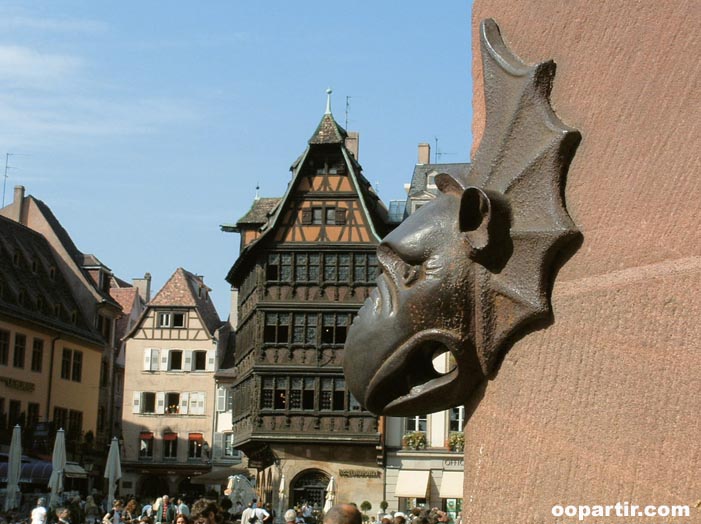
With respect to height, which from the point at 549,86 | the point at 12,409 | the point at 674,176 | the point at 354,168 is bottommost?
the point at 674,176

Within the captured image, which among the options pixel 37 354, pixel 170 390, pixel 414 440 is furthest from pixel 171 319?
pixel 414 440

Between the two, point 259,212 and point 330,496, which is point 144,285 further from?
point 330,496

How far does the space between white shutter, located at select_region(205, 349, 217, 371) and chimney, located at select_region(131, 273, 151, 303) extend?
603 inches

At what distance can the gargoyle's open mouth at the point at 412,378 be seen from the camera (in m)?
2.53

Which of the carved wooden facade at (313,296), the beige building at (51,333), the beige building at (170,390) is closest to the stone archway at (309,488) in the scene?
the carved wooden facade at (313,296)

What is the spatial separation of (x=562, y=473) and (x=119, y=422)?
6338cm

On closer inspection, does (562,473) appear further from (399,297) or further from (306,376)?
(306,376)

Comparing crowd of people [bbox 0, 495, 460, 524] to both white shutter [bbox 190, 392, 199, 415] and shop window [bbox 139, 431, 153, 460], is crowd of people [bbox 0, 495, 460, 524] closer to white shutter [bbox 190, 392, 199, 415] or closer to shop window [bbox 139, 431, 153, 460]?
white shutter [bbox 190, 392, 199, 415]

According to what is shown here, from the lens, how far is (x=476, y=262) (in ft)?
8.11

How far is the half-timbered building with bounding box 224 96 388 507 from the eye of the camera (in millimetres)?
37375

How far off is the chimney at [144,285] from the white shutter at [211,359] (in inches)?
603

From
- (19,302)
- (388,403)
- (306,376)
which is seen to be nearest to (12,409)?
(19,302)

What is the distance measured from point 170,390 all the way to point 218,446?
3.47 meters

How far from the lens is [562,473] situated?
2348 millimetres
